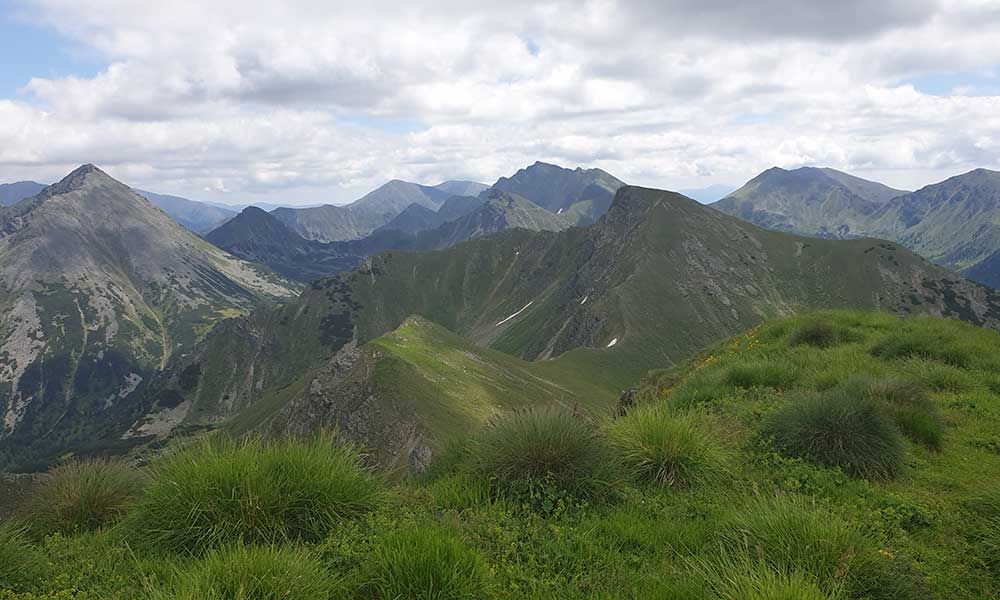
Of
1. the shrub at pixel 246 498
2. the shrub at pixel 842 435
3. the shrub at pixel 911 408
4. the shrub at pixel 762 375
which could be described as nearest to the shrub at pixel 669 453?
the shrub at pixel 842 435

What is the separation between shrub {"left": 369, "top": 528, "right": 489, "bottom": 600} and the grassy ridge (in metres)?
0.02

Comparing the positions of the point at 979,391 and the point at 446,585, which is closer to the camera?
the point at 446,585

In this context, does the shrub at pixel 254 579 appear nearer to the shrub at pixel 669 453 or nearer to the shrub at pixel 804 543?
the shrub at pixel 804 543

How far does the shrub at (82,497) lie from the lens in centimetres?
862

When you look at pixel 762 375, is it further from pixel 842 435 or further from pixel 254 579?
pixel 254 579

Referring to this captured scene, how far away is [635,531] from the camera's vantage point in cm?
720

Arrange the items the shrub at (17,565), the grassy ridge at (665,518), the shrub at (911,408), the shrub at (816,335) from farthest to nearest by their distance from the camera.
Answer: the shrub at (816,335)
the shrub at (911,408)
the shrub at (17,565)
the grassy ridge at (665,518)

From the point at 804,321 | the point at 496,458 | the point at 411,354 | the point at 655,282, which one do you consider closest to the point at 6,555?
the point at 496,458

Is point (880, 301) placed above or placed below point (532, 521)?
below

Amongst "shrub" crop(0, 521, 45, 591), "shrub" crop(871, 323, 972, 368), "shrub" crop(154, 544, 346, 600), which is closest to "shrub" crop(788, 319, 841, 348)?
"shrub" crop(871, 323, 972, 368)

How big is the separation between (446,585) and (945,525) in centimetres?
700

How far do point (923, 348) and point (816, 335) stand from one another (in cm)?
308

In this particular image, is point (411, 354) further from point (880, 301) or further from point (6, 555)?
point (880, 301)

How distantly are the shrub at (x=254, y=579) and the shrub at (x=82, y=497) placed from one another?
164 inches
